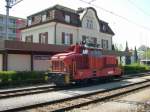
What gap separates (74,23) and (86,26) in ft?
10.8

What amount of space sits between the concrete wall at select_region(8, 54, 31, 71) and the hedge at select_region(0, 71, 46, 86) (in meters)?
5.53

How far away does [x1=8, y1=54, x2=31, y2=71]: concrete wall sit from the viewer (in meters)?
29.0

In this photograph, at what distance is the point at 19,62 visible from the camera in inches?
1178

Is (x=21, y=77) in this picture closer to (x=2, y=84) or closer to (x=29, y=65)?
(x=2, y=84)

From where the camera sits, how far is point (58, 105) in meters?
12.5

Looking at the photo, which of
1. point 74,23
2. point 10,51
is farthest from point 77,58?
point 74,23

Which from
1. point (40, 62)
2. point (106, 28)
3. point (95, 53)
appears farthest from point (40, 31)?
point (95, 53)

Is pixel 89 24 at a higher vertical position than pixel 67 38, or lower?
higher

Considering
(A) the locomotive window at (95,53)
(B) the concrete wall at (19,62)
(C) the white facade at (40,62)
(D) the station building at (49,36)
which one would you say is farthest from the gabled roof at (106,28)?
(A) the locomotive window at (95,53)

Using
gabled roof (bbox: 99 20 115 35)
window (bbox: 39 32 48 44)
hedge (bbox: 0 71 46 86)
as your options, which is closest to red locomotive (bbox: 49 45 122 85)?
hedge (bbox: 0 71 46 86)

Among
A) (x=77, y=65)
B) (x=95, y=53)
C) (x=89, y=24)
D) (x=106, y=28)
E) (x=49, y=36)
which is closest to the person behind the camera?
(x=77, y=65)

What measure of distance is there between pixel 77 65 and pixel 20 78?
5876 mm

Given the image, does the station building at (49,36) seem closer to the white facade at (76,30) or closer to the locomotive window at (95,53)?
the white facade at (76,30)

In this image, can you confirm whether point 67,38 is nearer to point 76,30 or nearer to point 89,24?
point 76,30
